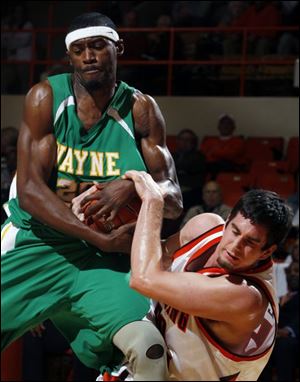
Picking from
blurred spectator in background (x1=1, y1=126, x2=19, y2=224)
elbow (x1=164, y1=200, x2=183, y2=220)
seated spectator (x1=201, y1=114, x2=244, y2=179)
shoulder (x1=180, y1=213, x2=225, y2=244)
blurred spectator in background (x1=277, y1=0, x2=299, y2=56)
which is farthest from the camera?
blurred spectator in background (x1=277, y1=0, x2=299, y2=56)

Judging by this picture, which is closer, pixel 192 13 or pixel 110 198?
pixel 110 198

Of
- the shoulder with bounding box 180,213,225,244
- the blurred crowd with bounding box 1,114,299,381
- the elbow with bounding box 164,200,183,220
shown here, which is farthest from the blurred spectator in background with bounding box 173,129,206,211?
the elbow with bounding box 164,200,183,220

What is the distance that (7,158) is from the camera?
9602 millimetres

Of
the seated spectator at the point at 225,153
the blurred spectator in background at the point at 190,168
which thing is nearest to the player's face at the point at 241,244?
the blurred spectator in background at the point at 190,168

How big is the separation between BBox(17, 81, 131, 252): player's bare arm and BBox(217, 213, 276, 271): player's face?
0.46m

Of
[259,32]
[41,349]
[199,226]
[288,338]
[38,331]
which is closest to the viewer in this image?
[199,226]

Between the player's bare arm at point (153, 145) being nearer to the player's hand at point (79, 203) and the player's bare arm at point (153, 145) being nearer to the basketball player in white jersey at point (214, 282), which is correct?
the basketball player in white jersey at point (214, 282)

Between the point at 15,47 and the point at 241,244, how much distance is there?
344 inches

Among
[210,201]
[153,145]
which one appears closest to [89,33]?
[153,145]

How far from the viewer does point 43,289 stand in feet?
14.1

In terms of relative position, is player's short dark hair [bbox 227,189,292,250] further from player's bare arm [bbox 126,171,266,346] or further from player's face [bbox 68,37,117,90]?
player's face [bbox 68,37,117,90]

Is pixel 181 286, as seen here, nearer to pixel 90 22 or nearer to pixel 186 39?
pixel 90 22

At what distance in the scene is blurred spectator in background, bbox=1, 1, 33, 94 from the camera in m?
12.2

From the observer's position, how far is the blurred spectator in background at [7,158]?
29.4 ft
